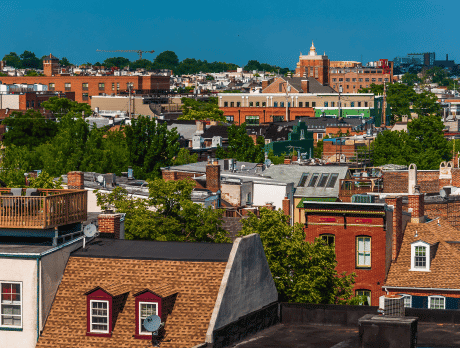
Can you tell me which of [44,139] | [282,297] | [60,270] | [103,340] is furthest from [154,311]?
[44,139]

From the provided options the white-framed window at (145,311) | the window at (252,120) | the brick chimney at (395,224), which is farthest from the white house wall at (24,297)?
the window at (252,120)

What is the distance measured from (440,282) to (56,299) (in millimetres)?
22077

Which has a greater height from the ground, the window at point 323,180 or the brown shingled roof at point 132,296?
the window at point 323,180

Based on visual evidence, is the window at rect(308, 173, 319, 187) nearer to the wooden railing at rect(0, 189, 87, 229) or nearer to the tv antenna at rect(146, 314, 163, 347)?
the wooden railing at rect(0, 189, 87, 229)

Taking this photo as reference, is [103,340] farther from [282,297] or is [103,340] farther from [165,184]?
[165,184]

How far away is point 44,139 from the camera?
128500 mm

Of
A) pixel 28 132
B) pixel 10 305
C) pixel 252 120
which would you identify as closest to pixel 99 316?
pixel 10 305

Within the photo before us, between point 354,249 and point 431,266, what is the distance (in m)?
3.71

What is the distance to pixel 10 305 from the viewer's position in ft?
87.1

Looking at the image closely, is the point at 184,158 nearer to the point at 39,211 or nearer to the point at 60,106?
the point at 39,211

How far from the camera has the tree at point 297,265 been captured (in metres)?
35.5

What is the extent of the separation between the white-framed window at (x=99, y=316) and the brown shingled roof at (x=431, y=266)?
2100cm

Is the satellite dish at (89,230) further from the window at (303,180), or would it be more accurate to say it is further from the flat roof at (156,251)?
the window at (303,180)

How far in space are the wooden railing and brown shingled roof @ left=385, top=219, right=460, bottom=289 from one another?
785 inches
